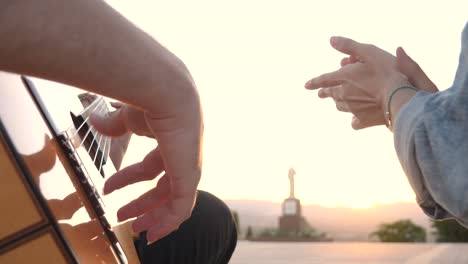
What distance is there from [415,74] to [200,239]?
53 cm

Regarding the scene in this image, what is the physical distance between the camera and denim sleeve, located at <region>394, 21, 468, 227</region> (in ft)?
3.35

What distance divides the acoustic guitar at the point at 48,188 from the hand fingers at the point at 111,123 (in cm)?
4

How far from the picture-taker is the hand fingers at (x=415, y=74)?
1.39m

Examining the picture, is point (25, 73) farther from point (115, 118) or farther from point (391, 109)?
point (391, 109)

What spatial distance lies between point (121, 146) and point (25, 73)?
92 cm

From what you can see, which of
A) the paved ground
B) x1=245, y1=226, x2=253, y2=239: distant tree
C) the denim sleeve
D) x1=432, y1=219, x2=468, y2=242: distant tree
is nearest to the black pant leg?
the denim sleeve

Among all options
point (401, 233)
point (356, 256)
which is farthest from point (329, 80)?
point (401, 233)

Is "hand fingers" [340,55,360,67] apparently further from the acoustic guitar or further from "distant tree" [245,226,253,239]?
"distant tree" [245,226,253,239]

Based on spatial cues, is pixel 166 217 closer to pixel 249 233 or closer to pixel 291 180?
pixel 249 233

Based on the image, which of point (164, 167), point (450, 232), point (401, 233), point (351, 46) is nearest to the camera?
point (164, 167)

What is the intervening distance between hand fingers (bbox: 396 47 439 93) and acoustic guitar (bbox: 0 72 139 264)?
60cm

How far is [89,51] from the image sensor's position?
645mm

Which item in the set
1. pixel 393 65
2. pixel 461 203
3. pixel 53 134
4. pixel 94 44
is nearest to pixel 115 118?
pixel 53 134

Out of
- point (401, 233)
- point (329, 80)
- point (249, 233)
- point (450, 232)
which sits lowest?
point (450, 232)
